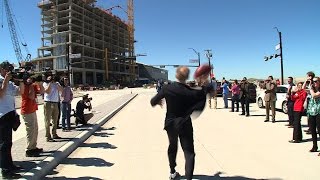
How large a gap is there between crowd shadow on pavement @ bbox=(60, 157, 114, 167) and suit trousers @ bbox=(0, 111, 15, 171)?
175cm

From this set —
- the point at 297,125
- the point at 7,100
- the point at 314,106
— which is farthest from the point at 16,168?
the point at 297,125

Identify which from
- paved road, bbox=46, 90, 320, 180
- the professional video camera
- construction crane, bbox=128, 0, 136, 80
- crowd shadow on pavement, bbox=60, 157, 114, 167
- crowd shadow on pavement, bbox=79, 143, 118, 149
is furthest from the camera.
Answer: construction crane, bbox=128, 0, 136, 80

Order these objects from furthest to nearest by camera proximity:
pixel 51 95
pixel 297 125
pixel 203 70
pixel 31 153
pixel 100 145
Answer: pixel 100 145 → pixel 297 125 → pixel 51 95 → pixel 31 153 → pixel 203 70

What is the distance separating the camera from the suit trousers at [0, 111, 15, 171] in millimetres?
5836

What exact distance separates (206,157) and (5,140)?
4010mm

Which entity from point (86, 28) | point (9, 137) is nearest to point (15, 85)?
point (9, 137)

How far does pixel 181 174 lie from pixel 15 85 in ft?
10.9

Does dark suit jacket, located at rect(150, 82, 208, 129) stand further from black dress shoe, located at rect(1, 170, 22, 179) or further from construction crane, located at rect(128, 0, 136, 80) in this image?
construction crane, located at rect(128, 0, 136, 80)

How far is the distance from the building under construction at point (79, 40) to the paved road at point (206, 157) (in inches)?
3430

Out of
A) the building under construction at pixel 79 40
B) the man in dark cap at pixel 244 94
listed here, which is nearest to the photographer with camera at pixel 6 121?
the man in dark cap at pixel 244 94

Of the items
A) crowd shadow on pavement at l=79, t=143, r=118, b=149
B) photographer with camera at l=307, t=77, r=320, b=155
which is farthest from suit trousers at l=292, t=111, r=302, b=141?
crowd shadow on pavement at l=79, t=143, r=118, b=149

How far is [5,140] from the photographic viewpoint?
5859mm

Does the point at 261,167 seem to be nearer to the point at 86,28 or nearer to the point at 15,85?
the point at 15,85

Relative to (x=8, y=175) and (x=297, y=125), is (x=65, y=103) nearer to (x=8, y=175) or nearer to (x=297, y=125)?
(x=8, y=175)
